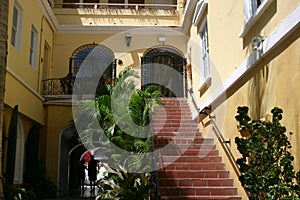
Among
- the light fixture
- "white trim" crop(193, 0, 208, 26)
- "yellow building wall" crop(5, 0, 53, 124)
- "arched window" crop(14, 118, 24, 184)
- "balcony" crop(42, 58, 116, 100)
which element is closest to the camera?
"yellow building wall" crop(5, 0, 53, 124)

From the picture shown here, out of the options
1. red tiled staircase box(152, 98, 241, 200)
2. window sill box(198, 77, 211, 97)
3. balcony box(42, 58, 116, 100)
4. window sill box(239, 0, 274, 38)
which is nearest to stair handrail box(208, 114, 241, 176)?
red tiled staircase box(152, 98, 241, 200)

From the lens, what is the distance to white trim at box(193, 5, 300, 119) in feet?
17.4

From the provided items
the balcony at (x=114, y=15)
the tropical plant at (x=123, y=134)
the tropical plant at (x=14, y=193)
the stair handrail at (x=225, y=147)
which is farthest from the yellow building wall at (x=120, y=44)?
the tropical plant at (x=14, y=193)

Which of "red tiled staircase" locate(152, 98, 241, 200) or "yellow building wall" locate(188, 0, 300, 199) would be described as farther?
"red tiled staircase" locate(152, 98, 241, 200)

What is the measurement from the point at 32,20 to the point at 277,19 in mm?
9354

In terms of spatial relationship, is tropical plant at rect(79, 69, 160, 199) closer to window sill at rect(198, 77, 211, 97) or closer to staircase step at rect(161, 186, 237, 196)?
staircase step at rect(161, 186, 237, 196)

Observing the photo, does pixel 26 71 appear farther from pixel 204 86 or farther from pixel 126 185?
pixel 204 86

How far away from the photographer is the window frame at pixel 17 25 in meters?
11.6

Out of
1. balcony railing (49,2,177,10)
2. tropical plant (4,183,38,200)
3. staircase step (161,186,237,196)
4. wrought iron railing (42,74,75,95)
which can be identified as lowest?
tropical plant (4,183,38,200)

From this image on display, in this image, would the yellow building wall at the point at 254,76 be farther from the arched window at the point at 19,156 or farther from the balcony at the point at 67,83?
the arched window at the point at 19,156

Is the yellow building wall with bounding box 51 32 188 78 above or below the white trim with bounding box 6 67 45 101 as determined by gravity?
above

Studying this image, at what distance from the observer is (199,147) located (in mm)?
9961

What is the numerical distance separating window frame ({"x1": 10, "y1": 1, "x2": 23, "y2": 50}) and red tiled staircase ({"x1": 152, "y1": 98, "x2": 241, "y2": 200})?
489cm

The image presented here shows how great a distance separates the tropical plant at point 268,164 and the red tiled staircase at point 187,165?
11.4 ft
